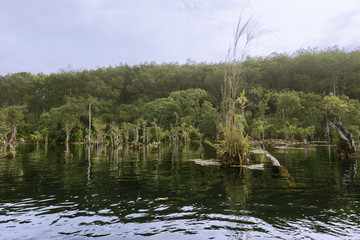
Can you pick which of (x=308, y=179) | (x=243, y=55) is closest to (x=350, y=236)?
(x=308, y=179)

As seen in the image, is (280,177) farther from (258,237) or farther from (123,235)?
(123,235)

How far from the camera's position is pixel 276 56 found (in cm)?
5175

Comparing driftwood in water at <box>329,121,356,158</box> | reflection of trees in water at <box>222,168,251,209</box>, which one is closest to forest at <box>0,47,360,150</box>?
driftwood in water at <box>329,121,356,158</box>

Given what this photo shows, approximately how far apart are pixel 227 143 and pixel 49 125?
44502 mm

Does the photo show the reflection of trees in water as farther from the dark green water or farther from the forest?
the forest

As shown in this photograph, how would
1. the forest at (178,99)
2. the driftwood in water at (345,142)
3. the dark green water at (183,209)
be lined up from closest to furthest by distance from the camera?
the dark green water at (183,209) → the driftwood in water at (345,142) → the forest at (178,99)

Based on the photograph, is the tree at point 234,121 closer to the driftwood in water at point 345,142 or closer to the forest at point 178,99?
the driftwood in water at point 345,142

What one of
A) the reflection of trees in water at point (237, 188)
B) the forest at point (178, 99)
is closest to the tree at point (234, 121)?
the reflection of trees in water at point (237, 188)

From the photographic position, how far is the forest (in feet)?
119

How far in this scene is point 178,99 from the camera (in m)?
44.8

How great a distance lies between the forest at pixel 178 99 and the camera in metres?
36.2

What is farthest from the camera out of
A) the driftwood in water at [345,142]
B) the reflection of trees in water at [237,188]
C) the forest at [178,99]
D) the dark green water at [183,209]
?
the forest at [178,99]

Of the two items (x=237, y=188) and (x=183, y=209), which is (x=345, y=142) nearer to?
(x=237, y=188)

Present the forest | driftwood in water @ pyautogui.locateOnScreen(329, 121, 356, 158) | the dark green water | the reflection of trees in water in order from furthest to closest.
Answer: the forest
driftwood in water @ pyautogui.locateOnScreen(329, 121, 356, 158)
the reflection of trees in water
the dark green water
